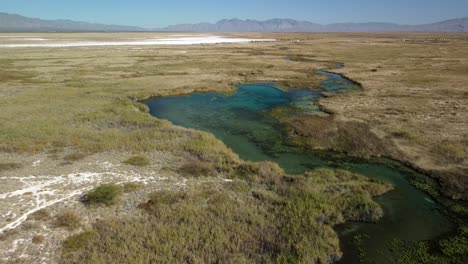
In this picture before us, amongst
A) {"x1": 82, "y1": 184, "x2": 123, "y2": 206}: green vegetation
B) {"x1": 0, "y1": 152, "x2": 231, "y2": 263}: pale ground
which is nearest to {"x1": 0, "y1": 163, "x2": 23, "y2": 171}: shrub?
{"x1": 0, "y1": 152, "x2": 231, "y2": 263}: pale ground

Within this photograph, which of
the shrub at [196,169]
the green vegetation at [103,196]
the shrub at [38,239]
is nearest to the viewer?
the shrub at [38,239]

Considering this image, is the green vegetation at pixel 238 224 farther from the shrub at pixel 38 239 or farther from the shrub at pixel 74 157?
the shrub at pixel 74 157

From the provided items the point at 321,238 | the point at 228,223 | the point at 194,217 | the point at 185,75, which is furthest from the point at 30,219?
the point at 185,75

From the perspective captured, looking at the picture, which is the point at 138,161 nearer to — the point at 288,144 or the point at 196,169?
the point at 196,169

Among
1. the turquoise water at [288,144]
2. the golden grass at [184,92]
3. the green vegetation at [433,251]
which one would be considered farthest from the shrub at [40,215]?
the green vegetation at [433,251]

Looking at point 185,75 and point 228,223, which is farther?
point 185,75

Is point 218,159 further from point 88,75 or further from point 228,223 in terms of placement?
point 88,75
